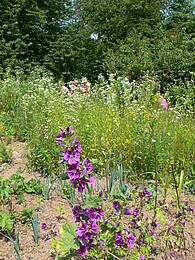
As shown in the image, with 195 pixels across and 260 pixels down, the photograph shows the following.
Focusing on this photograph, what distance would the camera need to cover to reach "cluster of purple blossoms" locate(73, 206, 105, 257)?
1.51 meters

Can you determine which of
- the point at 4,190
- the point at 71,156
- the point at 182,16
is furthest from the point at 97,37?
the point at 71,156

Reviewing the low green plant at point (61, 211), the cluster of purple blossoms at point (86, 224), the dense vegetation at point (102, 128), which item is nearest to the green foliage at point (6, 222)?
Result: the dense vegetation at point (102, 128)

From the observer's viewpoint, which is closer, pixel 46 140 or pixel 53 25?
pixel 46 140

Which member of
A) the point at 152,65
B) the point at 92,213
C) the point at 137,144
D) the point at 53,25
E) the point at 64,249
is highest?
the point at 53,25

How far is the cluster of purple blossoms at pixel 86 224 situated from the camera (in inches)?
59.4

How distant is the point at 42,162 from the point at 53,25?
394 inches

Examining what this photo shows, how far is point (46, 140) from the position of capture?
3602 mm

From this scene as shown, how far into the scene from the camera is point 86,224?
1.52 metres

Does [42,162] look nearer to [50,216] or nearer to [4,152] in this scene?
[4,152]

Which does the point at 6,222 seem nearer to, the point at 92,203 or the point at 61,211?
the point at 61,211

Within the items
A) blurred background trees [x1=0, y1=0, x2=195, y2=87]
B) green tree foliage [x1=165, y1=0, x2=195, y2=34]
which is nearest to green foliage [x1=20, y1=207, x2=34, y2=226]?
blurred background trees [x1=0, y1=0, x2=195, y2=87]

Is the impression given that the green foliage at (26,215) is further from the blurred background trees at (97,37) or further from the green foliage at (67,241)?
the blurred background trees at (97,37)

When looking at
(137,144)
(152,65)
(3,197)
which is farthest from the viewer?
(152,65)

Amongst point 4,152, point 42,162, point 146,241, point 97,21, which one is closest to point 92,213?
point 146,241
